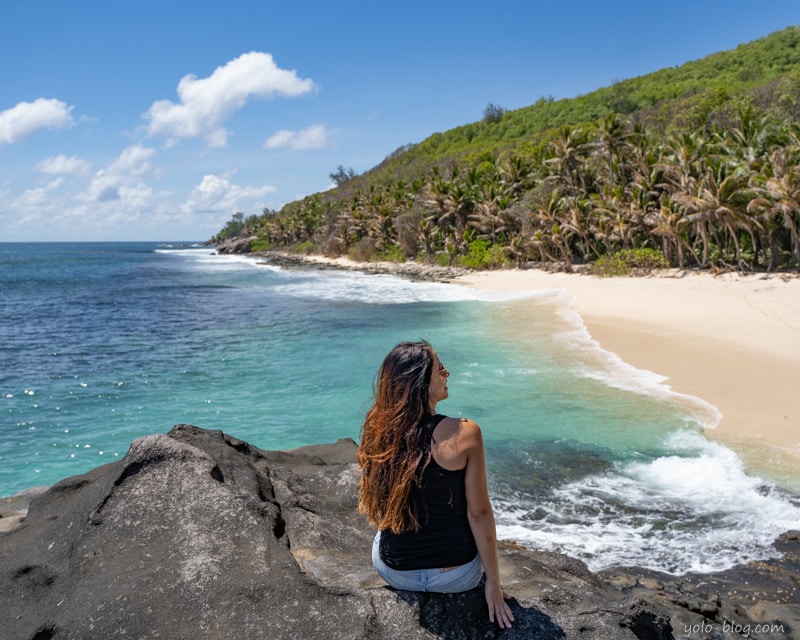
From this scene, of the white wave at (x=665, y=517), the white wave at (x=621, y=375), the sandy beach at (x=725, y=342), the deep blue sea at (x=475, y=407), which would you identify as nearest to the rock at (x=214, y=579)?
the deep blue sea at (x=475, y=407)

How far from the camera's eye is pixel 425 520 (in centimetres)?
317

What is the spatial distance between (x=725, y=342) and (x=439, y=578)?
18117mm

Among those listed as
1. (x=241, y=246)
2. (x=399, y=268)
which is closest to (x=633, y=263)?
(x=399, y=268)

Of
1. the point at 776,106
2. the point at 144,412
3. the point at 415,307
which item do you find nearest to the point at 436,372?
the point at 144,412

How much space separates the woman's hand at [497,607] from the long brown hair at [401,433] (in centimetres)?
51

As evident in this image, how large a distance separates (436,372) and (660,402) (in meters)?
12.0

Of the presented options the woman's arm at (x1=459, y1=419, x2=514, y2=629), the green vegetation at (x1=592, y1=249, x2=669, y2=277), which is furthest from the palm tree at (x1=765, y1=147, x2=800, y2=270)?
the woman's arm at (x1=459, y1=419, x2=514, y2=629)

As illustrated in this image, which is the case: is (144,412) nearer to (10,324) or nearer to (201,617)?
(201,617)

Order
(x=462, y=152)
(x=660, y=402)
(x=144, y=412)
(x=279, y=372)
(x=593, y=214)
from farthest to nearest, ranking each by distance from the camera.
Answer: (x=462, y=152)
(x=593, y=214)
(x=279, y=372)
(x=144, y=412)
(x=660, y=402)

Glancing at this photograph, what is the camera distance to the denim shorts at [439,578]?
3.23 metres

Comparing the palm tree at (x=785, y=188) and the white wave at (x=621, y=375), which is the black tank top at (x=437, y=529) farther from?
the palm tree at (x=785, y=188)

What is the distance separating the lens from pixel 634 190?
40469 mm

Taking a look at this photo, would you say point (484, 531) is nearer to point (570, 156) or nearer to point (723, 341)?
point (723, 341)

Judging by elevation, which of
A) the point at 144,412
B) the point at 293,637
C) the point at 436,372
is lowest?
the point at 144,412
